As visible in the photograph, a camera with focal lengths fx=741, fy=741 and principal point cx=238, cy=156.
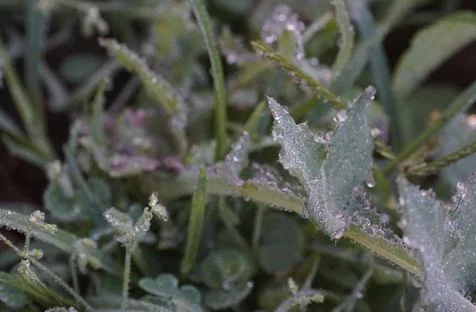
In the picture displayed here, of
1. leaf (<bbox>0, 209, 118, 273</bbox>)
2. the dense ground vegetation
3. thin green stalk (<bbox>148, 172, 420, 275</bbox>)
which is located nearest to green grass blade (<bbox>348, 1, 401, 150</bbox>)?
the dense ground vegetation

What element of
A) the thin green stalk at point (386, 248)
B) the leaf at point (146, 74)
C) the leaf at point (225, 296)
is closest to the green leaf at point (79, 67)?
the leaf at point (146, 74)

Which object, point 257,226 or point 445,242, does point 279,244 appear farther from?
point 445,242

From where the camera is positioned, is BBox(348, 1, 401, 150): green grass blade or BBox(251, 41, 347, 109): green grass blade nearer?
BBox(251, 41, 347, 109): green grass blade

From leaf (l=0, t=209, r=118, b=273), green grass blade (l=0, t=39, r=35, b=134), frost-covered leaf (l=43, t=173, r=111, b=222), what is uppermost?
green grass blade (l=0, t=39, r=35, b=134)

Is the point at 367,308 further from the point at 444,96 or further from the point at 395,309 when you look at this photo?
the point at 444,96

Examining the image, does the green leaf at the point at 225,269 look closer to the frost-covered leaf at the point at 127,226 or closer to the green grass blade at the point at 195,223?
the green grass blade at the point at 195,223

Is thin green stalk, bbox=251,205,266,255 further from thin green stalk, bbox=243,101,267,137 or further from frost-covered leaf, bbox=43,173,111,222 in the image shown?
frost-covered leaf, bbox=43,173,111,222

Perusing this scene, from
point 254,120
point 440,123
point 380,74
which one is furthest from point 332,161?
point 380,74

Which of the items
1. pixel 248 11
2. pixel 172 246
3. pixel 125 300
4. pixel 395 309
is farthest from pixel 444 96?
pixel 125 300
